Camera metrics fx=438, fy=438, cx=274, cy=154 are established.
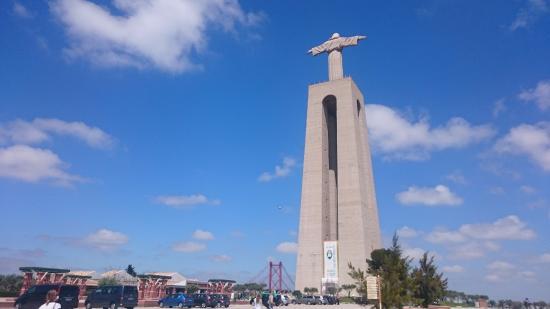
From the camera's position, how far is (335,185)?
79250 mm

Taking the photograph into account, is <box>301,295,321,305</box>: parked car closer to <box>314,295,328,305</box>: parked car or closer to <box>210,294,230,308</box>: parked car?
<box>314,295,328,305</box>: parked car

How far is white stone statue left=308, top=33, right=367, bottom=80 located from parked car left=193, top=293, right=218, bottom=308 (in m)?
52.5

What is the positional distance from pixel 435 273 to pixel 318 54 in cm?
5826

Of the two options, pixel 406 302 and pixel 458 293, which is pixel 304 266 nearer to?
pixel 406 302

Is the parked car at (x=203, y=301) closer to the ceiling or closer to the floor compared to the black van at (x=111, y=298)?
closer to the floor

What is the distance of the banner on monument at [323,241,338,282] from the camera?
68463mm

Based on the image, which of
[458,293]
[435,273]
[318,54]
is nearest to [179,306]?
[435,273]

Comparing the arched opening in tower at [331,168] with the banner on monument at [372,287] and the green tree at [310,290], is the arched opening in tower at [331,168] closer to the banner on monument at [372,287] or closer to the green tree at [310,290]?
the green tree at [310,290]

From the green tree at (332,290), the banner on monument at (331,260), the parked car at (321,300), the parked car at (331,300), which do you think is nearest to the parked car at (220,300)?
the parked car at (321,300)

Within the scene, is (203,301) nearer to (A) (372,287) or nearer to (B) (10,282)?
(A) (372,287)

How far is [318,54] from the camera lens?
83.8m

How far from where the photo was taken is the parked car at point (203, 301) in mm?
39344

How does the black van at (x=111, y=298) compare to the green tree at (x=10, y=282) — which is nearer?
the black van at (x=111, y=298)

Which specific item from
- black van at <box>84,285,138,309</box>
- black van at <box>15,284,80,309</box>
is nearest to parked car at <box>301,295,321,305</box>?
black van at <box>84,285,138,309</box>
